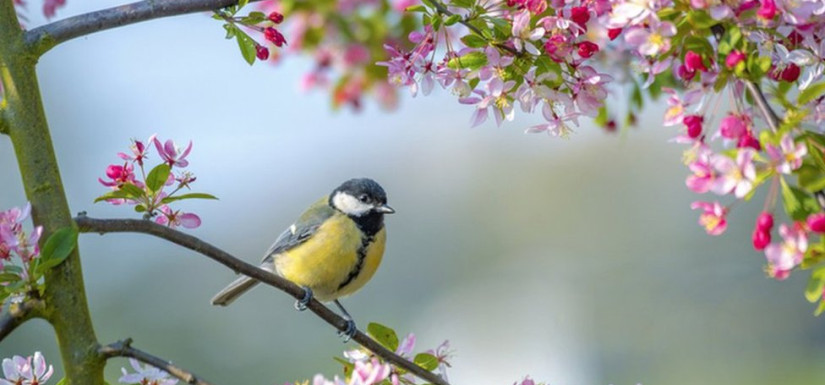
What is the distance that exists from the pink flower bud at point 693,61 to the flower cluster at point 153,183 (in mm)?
677

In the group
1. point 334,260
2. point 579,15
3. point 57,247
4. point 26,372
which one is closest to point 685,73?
point 579,15

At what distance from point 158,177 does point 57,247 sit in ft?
0.84

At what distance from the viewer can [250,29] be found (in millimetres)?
1779

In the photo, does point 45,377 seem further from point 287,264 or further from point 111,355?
point 287,264

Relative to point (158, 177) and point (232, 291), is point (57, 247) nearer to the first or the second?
point (158, 177)

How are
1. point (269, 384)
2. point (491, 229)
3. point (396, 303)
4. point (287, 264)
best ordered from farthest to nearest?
1. point (491, 229)
2. point (396, 303)
3. point (269, 384)
4. point (287, 264)

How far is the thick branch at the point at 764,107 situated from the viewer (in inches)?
52.7

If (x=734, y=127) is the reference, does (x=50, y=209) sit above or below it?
below

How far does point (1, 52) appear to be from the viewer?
4.69ft

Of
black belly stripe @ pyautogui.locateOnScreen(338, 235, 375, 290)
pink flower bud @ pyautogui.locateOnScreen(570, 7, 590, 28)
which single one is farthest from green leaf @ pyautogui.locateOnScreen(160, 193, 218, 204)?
black belly stripe @ pyautogui.locateOnScreen(338, 235, 375, 290)

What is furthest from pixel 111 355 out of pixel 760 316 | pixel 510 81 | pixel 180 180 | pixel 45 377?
pixel 760 316

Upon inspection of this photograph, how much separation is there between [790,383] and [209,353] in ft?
11.6

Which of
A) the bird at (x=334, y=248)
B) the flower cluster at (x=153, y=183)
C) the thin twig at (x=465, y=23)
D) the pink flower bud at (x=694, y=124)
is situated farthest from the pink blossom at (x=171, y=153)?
the bird at (x=334, y=248)

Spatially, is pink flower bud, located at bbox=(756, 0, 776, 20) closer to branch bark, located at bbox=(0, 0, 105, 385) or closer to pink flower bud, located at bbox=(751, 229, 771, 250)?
pink flower bud, located at bbox=(751, 229, 771, 250)
